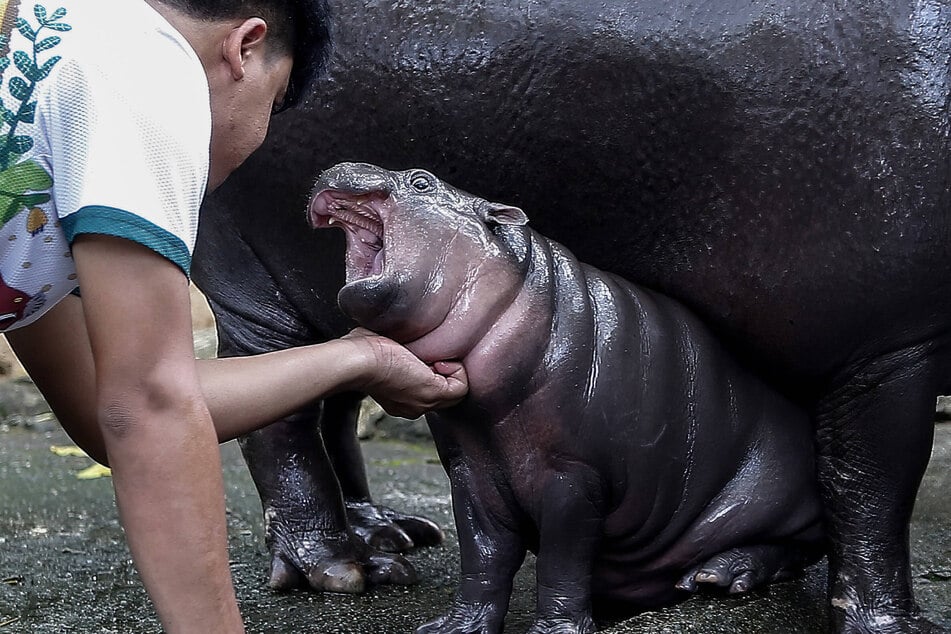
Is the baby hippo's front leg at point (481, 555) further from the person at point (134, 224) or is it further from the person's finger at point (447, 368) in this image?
the person at point (134, 224)

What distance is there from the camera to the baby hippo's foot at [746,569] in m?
2.42

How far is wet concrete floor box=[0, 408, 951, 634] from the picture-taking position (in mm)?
2381

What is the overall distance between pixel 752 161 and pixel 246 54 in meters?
0.94

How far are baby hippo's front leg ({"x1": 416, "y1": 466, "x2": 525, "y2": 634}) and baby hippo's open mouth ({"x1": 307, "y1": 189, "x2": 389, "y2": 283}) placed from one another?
400 mm

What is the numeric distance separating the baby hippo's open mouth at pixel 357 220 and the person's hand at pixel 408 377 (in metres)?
0.14

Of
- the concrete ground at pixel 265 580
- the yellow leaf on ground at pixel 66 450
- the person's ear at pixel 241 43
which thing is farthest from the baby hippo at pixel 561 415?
the yellow leaf on ground at pixel 66 450

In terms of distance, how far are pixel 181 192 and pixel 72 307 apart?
31.9 inches

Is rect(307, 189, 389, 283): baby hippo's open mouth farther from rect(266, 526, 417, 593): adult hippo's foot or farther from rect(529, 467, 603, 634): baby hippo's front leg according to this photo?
rect(266, 526, 417, 593): adult hippo's foot

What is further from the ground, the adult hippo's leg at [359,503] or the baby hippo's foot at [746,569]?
the baby hippo's foot at [746,569]

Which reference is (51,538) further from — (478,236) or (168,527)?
(168,527)

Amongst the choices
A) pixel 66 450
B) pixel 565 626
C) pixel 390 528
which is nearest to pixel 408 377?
pixel 565 626

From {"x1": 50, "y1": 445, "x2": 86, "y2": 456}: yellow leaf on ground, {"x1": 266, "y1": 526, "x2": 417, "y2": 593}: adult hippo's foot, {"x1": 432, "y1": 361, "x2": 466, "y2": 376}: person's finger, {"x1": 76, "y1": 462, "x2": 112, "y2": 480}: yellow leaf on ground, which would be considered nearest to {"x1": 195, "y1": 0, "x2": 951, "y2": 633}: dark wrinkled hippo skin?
{"x1": 432, "y1": 361, "x2": 466, "y2": 376}: person's finger

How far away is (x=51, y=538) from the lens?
3.61m

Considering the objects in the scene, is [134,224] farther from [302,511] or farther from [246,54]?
[302,511]
